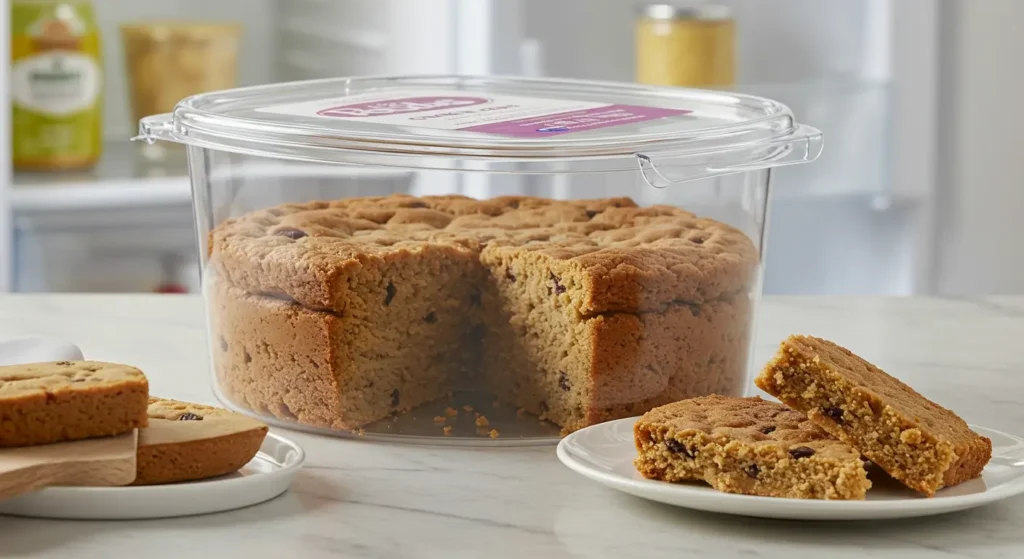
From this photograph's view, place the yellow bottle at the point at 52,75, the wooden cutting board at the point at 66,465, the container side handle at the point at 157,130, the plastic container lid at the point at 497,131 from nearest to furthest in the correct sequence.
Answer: the wooden cutting board at the point at 66,465 < the plastic container lid at the point at 497,131 < the container side handle at the point at 157,130 < the yellow bottle at the point at 52,75

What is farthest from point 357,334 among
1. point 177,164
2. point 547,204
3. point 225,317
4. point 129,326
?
point 177,164

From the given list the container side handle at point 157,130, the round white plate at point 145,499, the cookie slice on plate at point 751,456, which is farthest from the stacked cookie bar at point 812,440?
the container side handle at point 157,130

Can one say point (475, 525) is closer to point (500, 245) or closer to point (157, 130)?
point (500, 245)

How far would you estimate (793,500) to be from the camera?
2.96ft

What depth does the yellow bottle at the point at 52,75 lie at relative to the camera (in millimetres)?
2361

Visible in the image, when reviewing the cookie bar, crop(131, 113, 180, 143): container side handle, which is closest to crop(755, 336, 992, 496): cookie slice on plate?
the cookie bar

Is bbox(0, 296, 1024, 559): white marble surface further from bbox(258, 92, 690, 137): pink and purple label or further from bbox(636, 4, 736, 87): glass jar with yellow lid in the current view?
bbox(636, 4, 736, 87): glass jar with yellow lid

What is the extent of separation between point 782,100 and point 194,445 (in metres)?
1.84

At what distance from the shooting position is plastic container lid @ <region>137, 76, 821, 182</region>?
1131mm

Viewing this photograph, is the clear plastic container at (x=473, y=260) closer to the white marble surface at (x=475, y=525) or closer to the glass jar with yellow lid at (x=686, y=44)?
the white marble surface at (x=475, y=525)

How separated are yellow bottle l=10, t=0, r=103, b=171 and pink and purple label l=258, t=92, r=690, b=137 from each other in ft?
3.70

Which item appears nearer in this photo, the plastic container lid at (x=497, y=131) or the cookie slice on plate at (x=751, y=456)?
the cookie slice on plate at (x=751, y=456)

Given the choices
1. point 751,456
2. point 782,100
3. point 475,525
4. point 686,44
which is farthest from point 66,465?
point 782,100

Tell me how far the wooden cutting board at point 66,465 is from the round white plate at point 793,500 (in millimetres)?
307
